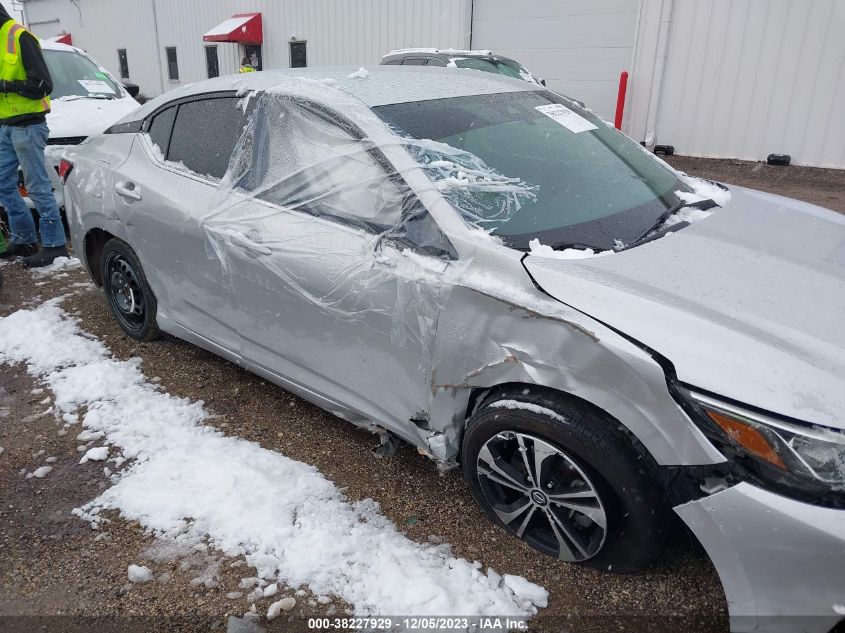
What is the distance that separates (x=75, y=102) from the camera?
6.32 metres

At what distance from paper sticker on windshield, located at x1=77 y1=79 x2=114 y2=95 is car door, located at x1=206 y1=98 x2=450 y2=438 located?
4904mm

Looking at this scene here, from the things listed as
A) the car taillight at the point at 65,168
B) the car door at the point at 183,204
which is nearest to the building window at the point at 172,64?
the car taillight at the point at 65,168

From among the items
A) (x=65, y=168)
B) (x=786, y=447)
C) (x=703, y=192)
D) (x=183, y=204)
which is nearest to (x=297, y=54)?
(x=65, y=168)

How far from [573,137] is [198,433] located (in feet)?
7.28

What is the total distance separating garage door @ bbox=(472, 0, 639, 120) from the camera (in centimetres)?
1041

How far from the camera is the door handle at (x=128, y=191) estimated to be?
339 cm

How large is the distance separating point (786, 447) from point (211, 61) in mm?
19527

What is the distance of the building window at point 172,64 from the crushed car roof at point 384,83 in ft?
61.7

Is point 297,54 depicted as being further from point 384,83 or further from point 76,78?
point 384,83

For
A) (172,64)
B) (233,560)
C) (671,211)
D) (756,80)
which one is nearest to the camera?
(233,560)

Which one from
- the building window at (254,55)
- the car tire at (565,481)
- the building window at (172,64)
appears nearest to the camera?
the car tire at (565,481)

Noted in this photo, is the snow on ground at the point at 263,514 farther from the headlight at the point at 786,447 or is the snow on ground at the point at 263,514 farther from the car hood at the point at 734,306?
the car hood at the point at 734,306

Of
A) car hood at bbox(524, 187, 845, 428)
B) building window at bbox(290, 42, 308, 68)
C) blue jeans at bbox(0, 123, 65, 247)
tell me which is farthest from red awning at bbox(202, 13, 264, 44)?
car hood at bbox(524, 187, 845, 428)

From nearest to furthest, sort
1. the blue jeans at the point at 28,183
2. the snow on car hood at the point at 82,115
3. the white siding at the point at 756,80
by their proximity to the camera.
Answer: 1. the blue jeans at the point at 28,183
2. the snow on car hood at the point at 82,115
3. the white siding at the point at 756,80
